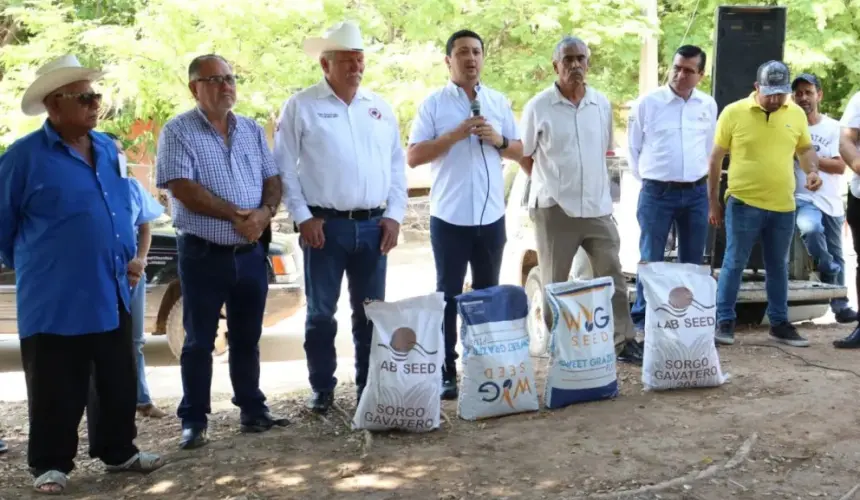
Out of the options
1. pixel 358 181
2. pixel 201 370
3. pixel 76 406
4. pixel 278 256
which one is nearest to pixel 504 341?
pixel 358 181

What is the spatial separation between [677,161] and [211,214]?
3.31 metres

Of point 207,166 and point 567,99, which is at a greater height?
point 567,99

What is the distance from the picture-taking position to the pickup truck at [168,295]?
27.1 feet

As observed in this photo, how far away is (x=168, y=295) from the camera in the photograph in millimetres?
8258

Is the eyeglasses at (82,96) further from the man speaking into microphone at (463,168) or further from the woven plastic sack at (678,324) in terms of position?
the woven plastic sack at (678,324)

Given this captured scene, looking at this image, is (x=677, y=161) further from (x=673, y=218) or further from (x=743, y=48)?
(x=743, y=48)

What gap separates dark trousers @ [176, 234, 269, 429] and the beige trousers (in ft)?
6.36

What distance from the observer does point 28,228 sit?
4.27 metres

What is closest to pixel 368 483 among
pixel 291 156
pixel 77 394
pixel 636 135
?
pixel 77 394

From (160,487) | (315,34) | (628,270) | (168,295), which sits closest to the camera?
(160,487)

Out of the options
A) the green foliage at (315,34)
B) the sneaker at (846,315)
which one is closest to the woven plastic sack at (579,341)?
the sneaker at (846,315)

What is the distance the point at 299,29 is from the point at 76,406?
8.02 m

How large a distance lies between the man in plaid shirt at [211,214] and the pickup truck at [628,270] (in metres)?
2.91

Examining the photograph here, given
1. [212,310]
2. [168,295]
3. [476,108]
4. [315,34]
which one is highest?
[315,34]
